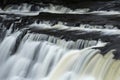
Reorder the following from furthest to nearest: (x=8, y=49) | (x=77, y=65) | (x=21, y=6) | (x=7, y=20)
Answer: (x=21, y=6) < (x=7, y=20) < (x=8, y=49) < (x=77, y=65)

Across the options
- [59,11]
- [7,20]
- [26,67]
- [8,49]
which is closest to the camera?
[26,67]

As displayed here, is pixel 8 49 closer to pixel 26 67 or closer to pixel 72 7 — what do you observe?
pixel 26 67

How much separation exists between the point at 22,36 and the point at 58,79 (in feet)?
8.46

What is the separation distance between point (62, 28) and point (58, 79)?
2.80m

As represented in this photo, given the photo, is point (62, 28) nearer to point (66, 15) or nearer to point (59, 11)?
point (66, 15)

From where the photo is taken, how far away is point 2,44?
12.0 metres

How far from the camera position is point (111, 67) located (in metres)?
8.92

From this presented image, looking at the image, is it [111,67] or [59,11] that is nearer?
[111,67]

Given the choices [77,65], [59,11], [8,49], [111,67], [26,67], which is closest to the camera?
[111,67]

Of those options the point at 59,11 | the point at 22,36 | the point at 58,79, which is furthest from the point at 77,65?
the point at 59,11

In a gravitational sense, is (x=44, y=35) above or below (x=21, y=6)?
above

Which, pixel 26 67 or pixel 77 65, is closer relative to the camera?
pixel 77 65

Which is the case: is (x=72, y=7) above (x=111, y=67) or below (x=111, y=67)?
below

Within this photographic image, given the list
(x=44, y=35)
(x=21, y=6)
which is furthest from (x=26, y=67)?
(x=21, y=6)
